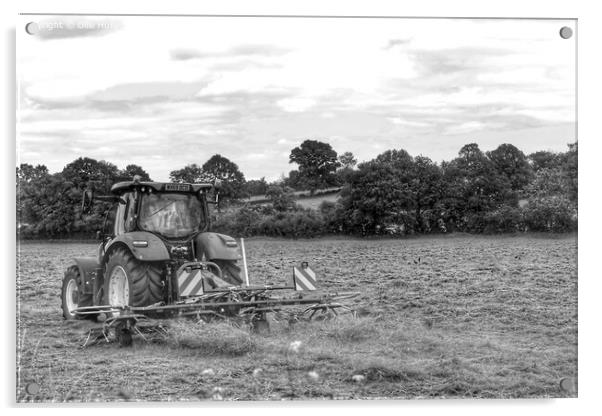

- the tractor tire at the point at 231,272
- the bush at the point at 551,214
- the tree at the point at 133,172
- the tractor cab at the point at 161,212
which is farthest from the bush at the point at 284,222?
the bush at the point at 551,214

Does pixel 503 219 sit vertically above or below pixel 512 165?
below

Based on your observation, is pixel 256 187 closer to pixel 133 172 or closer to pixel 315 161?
pixel 315 161

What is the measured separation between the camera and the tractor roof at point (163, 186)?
10.3m

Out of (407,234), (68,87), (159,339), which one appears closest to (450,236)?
(407,234)

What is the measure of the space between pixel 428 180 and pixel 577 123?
1.50 m

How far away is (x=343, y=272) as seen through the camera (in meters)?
10.9

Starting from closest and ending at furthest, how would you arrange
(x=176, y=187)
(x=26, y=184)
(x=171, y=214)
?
(x=26, y=184) < (x=176, y=187) < (x=171, y=214)

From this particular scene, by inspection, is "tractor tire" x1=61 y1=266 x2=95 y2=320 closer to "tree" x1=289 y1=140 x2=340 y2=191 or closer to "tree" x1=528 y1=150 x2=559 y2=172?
"tree" x1=289 y1=140 x2=340 y2=191

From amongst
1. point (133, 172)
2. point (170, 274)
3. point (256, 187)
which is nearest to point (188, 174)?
point (133, 172)

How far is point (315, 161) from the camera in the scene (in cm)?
995

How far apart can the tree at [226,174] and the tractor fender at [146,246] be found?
3.45 feet

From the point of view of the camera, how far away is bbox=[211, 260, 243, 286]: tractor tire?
11.2 metres

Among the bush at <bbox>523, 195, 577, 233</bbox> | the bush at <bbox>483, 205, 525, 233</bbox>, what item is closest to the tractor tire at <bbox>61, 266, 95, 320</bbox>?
the bush at <bbox>483, 205, 525, 233</bbox>

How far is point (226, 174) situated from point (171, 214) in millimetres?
1270
